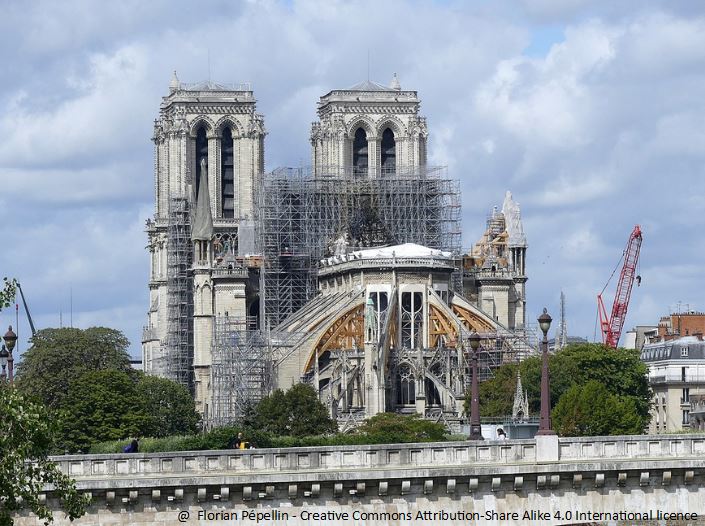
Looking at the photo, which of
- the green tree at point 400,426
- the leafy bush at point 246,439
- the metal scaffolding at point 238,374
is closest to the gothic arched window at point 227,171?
the metal scaffolding at point 238,374

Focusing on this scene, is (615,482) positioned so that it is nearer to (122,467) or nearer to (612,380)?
(122,467)

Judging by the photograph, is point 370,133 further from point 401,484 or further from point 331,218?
point 401,484

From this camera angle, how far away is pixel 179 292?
178 metres

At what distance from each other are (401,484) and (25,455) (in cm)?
1110

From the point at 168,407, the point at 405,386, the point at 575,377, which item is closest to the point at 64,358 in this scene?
the point at 168,407

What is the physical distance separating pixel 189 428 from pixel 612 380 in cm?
2448

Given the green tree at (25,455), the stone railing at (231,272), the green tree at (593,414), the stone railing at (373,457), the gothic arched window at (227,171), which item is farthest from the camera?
the gothic arched window at (227,171)

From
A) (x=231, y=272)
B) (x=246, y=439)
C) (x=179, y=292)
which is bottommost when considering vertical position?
(x=246, y=439)

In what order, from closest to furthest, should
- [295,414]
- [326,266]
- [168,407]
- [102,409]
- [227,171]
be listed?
[102,409], [295,414], [168,407], [326,266], [227,171]

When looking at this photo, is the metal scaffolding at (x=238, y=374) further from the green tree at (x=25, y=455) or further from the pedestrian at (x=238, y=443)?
the green tree at (x=25, y=455)

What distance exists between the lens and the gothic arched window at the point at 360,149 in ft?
588

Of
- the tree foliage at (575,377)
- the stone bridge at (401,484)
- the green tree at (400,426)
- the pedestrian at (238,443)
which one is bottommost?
the stone bridge at (401,484)

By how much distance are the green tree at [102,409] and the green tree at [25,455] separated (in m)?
63.1

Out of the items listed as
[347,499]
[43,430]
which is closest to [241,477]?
[347,499]
